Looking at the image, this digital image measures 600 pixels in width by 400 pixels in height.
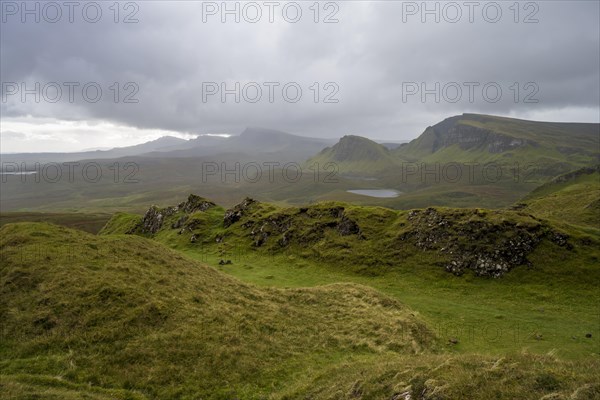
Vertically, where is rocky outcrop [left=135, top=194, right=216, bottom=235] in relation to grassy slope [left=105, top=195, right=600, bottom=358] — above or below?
above

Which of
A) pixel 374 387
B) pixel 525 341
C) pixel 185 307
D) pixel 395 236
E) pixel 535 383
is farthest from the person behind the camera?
pixel 395 236

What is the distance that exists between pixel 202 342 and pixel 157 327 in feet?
11.8

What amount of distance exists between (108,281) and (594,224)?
90418 millimetres

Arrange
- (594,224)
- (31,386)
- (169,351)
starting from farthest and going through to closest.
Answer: (594,224), (169,351), (31,386)

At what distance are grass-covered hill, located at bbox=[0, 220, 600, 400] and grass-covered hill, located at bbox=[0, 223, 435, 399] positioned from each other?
0.09 metres

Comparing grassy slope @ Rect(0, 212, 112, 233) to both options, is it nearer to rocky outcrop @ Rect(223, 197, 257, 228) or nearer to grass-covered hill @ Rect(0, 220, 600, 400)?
rocky outcrop @ Rect(223, 197, 257, 228)

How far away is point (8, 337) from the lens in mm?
23438

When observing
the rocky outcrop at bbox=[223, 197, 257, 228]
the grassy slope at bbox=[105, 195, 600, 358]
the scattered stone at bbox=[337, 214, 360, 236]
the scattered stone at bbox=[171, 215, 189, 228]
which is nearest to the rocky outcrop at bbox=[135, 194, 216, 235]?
the scattered stone at bbox=[171, 215, 189, 228]

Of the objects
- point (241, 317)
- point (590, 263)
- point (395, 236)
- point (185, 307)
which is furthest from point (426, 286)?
point (185, 307)

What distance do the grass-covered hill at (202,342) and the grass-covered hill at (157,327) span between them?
9 cm

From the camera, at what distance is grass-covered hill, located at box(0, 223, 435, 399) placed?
66.8ft

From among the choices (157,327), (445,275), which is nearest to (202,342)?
(157,327)

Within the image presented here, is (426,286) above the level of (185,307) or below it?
below

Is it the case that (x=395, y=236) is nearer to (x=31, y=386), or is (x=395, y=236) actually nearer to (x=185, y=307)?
(x=185, y=307)
